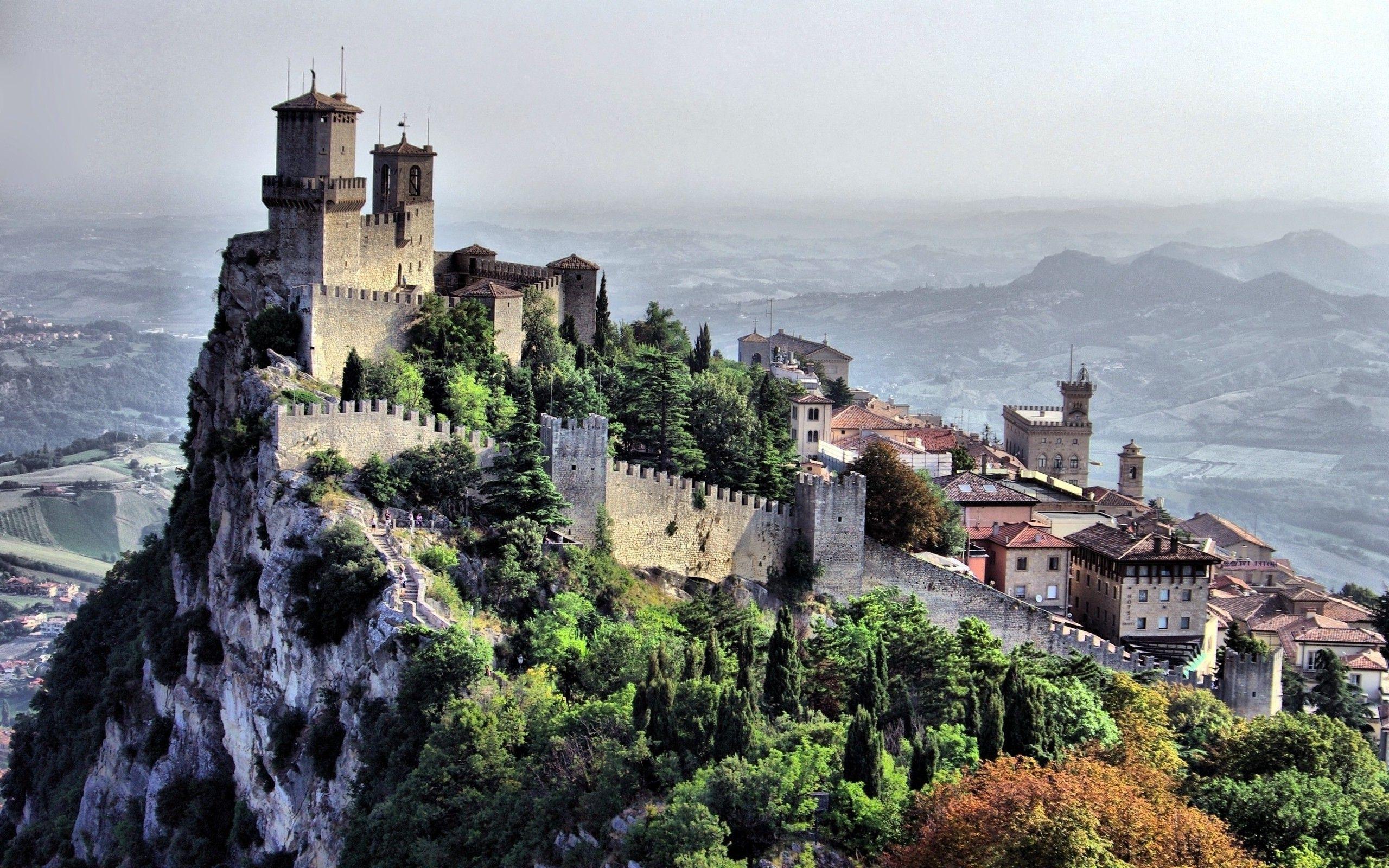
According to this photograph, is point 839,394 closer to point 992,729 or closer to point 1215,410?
point 992,729

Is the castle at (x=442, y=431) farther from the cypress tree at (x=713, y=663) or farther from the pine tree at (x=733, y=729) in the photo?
the pine tree at (x=733, y=729)

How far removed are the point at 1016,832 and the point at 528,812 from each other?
30.4 feet

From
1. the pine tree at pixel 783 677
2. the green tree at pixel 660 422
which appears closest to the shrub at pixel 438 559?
the pine tree at pixel 783 677

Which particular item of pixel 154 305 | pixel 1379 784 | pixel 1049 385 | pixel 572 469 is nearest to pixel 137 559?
pixel 572 469

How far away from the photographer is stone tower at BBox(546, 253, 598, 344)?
49375 mm

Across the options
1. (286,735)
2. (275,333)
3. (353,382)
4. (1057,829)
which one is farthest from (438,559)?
(1057,829)

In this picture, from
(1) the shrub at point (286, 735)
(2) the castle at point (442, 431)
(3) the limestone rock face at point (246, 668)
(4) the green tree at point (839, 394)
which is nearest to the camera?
(3) the limestone rock face at point (246, 668)

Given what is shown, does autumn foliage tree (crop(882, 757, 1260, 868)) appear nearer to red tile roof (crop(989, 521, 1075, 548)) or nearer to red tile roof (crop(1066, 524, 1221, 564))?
red tile roof (crop(1066, 524, 1221, 564))

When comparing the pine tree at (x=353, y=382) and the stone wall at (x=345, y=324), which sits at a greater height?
the stone wall at (x=345, y=324)

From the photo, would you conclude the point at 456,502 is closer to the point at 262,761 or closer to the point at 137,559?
the point at 262,761

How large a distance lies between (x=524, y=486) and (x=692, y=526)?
14.9 ft

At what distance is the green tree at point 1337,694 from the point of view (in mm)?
46312

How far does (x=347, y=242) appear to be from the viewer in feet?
139

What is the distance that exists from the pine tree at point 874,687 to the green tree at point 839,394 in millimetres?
26389
